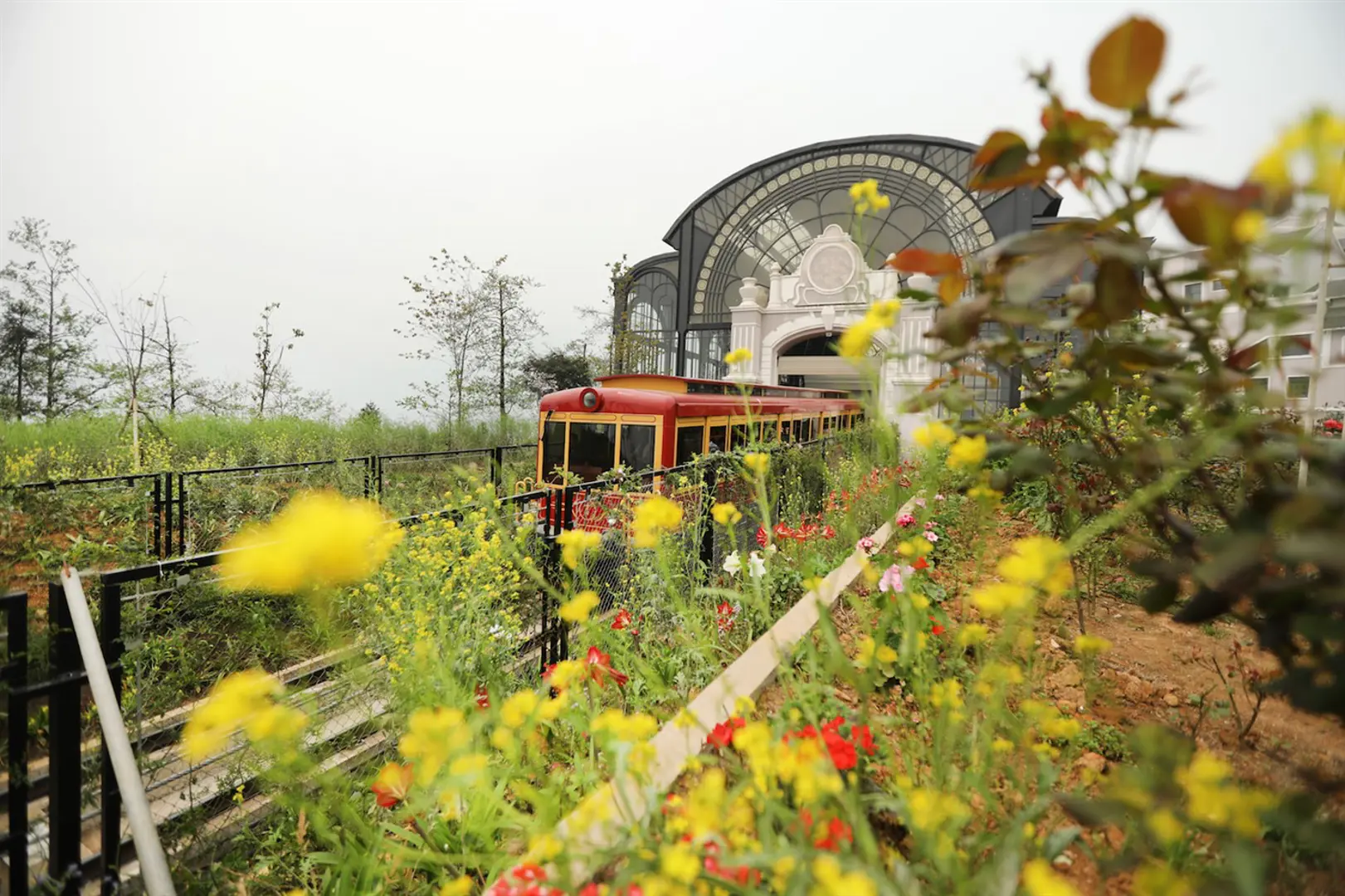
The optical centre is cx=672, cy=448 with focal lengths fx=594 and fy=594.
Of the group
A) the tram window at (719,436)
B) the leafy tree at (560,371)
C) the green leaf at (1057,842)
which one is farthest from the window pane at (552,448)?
the leafy tree at (560,371)

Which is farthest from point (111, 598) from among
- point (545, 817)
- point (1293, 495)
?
point (1293, 495)

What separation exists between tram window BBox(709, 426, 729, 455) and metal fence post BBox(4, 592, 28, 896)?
21.3 feet

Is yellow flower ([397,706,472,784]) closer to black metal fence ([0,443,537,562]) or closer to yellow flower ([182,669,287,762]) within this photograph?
yellow flower ([182,669,287,762])

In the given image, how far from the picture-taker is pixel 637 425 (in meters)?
6.73

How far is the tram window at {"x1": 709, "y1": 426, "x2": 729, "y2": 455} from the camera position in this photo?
7.73 meters

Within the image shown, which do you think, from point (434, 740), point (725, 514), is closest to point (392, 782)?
point (434, 740)

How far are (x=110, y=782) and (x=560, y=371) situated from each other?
18321 millimetres

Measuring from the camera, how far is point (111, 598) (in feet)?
5.80

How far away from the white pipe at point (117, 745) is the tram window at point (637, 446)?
5.04 metres

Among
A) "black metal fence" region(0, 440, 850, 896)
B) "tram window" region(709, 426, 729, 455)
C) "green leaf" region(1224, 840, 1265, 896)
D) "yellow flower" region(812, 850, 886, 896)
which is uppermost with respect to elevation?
"tram window" region(709, 426, 729, 455)

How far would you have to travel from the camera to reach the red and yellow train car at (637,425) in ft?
21.7

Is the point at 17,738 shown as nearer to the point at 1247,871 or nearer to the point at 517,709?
the point at 517,709

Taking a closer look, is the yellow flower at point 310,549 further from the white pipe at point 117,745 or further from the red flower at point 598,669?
the white pipe at point 117,745

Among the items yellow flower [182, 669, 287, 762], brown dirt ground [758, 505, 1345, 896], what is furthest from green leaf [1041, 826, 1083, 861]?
yellow flower [182, 669, 287, 762]
